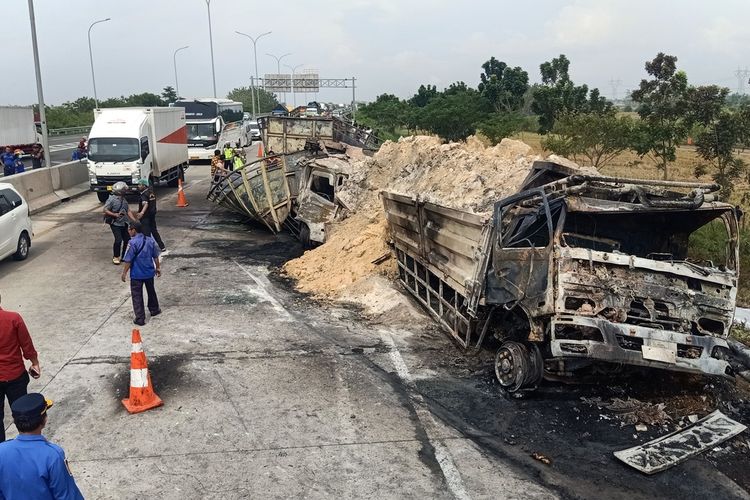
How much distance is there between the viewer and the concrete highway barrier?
18.1 meters

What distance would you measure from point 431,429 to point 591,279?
85.6 inches

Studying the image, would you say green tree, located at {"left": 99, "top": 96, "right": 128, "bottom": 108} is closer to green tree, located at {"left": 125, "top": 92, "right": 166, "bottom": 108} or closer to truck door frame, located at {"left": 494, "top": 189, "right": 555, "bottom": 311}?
green tree, located at {"left": 125, "top": 92, "right": 166, "bottom": 108}

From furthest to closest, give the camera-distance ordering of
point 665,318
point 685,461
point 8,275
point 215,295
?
point 8,275 → point 215,295 → point 665,318 → point 685,461

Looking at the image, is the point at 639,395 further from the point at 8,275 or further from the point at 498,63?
the point at 498,63

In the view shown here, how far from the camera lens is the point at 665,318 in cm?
601

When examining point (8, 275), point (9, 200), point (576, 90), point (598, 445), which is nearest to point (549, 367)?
point (598, 445)

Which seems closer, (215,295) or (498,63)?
(215,295)

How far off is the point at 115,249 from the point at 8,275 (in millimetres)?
1950

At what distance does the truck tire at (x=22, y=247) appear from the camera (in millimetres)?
12391

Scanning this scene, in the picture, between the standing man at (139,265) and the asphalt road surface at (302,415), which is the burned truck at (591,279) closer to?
the asphalt road surface at (302,415)

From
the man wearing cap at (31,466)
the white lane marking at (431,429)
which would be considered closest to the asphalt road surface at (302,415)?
the white lane marking at (431,429)

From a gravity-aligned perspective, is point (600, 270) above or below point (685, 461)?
above

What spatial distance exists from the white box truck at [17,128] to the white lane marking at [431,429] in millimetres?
28194

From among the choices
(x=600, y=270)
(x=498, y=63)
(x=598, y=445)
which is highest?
(x=498, y=63)
